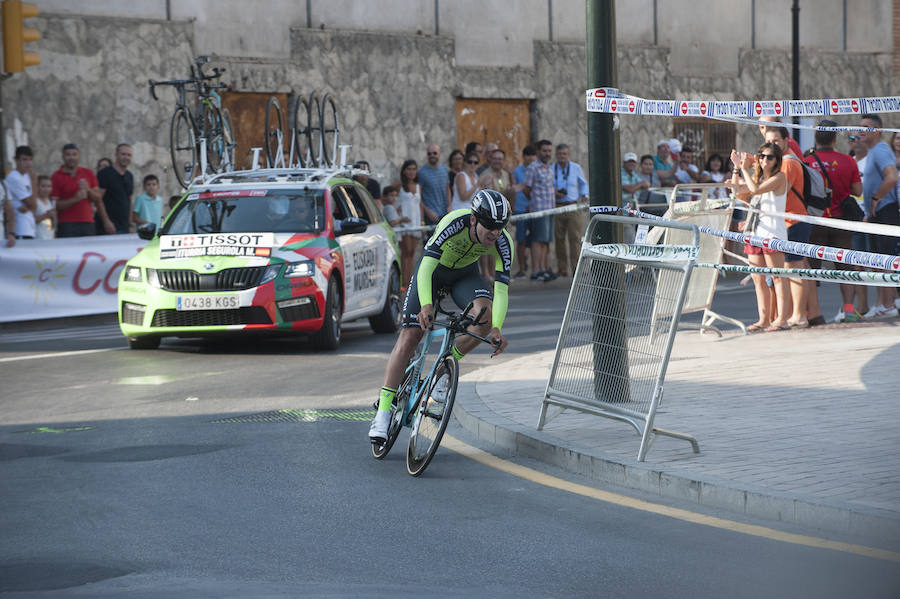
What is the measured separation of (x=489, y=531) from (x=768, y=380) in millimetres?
4579

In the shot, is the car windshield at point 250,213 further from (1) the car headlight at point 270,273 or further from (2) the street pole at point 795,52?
(2) the street pole at point 795,52

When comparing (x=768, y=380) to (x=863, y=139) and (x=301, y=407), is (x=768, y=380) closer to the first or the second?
(x=301, y=407)

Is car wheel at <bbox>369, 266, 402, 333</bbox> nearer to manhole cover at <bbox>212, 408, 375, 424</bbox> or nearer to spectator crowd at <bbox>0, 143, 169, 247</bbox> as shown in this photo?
spectator crowd at <bbox>0, 143, 169, 247</bbox>

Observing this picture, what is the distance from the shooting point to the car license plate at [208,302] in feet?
44.7

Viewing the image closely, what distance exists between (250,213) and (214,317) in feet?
5.30

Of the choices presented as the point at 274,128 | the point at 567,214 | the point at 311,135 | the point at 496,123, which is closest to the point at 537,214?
the point at 567,214

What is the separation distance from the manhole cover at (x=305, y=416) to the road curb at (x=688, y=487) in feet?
3.54

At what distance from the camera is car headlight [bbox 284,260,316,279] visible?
13798 mm

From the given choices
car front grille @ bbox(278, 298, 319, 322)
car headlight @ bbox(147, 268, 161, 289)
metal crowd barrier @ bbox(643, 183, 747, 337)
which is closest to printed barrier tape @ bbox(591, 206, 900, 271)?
metal crowd barrier @ bbox(643, 183, 747, 337)

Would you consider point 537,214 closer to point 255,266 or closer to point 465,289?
point 255,266

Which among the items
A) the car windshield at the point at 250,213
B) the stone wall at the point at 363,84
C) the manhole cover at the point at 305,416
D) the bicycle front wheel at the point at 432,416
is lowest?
the manhole cover at the point at 305,416

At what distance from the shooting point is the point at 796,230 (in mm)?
13734

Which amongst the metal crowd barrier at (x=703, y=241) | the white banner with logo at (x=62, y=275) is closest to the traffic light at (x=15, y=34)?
the white banner with logo at (x=62, y=275)

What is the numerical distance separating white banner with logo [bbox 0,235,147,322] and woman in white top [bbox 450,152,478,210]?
5282mm
